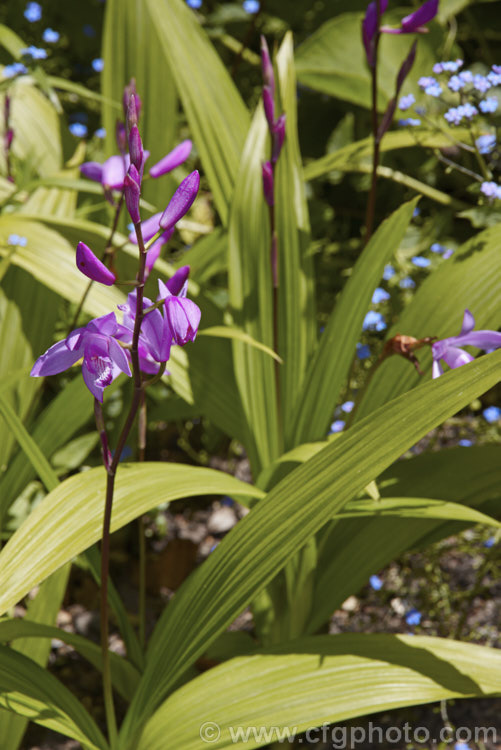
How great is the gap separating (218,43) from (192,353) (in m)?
1.74

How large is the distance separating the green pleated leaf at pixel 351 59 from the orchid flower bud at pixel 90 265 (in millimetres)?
1473

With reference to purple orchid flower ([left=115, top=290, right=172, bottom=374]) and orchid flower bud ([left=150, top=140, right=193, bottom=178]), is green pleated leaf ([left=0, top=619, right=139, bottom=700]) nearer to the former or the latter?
purple orchid flower ([left=115, top=290, right=172, bottom=374])

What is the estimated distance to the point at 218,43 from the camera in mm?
2748

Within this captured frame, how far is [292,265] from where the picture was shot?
150 cm

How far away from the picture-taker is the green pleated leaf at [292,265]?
4.82ft

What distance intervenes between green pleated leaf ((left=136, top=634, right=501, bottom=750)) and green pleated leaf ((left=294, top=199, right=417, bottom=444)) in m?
0.41

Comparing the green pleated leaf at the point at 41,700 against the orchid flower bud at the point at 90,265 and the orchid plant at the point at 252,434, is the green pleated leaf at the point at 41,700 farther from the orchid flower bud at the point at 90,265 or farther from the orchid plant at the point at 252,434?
the orchid flower bud at the point at 90,265

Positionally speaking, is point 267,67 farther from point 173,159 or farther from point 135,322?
point 135,322

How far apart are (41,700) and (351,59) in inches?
→ 71.4

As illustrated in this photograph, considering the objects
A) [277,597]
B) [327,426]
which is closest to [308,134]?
[327,426]

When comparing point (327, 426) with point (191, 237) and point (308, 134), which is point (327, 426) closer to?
point (191, 237)

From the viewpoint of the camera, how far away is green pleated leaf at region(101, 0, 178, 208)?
6.07 feet

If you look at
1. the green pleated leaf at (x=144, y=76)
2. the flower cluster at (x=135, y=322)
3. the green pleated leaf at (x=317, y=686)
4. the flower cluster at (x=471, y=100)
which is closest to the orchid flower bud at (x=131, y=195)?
the flower cluster at (x=135, y=322)

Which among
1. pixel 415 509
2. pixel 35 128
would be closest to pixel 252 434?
pixel 415 509
